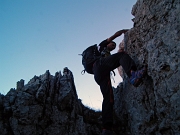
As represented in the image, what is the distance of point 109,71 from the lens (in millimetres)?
7266

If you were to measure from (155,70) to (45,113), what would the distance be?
17.2 ft

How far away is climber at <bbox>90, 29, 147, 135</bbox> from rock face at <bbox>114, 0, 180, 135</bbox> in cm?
55

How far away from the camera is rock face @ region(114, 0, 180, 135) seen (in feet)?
15.4

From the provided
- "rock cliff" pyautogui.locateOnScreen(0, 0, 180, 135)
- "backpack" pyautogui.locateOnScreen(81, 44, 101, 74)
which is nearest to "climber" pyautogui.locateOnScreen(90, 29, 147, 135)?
"backpack" pyautogui.locateOnScreen(81, 44, 101, 74)

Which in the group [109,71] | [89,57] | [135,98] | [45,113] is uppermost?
[89,57]

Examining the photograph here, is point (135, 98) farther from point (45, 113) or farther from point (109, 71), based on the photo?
point (45, 113)

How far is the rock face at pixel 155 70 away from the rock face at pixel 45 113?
200cm

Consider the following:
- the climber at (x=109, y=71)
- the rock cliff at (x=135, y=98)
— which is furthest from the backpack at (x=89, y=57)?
the rock cliff at (x=135, y=98)

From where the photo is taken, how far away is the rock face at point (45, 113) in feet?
23.8

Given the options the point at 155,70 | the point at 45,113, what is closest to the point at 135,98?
the point at 155,70

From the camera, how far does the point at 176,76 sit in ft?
15.0

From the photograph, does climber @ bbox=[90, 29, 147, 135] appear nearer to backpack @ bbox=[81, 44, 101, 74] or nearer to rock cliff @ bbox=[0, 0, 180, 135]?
backpack @ bbox=[81, 44, 101, 74]

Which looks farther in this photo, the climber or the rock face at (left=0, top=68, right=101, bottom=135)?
the rock face at (left=0, top=68, right=101, bottom=135)

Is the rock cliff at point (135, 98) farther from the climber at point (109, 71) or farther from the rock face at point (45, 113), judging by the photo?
the climber at point (109, 71)
